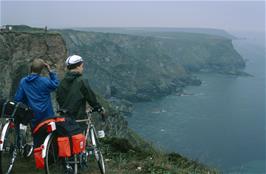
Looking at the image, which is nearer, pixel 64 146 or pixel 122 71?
pixel 64 146

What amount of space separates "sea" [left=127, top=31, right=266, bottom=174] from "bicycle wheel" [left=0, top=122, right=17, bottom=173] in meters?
35.9

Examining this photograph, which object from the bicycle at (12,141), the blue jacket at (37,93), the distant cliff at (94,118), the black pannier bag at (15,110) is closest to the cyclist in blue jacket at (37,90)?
the blue jacket at (37,93)

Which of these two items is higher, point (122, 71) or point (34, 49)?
point (34, 49)

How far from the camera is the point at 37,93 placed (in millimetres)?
7578

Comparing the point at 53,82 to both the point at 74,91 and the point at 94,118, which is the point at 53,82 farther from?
the point at 94,118

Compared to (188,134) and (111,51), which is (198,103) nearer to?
(188,134)

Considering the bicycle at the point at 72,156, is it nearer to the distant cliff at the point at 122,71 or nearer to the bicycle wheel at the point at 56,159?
the bicycle wheel at the point at 56,159

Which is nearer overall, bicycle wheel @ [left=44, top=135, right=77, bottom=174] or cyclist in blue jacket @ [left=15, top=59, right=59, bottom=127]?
bicycle wheel @ [left=44, top=135, right=77, bottom=174]

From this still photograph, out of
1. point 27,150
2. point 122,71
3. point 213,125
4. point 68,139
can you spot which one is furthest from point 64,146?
point 122,71

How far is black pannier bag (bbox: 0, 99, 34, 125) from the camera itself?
7465 mm

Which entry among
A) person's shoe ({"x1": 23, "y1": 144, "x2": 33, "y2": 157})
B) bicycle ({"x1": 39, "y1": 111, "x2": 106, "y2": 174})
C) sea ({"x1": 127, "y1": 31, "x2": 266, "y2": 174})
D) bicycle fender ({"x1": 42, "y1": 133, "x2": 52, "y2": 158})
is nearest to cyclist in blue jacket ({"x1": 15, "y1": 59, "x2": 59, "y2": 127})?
bicycle ({"x1": 39, "y1": 111, "x2": 106, "y2": 174})

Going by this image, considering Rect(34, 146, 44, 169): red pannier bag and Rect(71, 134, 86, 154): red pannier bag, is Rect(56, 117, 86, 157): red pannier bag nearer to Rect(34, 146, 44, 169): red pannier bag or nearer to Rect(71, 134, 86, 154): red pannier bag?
Rect(71, 134, 86, 154): red pannier bag

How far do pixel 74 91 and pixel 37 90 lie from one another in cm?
68

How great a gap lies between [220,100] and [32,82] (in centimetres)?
12129
